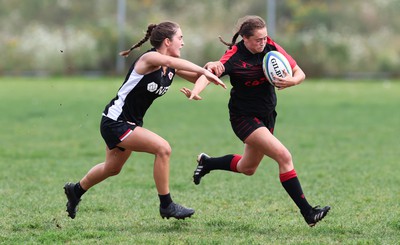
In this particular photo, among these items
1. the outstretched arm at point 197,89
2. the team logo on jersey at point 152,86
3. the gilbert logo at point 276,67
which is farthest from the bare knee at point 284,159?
the team logo on jersey at point 152,86

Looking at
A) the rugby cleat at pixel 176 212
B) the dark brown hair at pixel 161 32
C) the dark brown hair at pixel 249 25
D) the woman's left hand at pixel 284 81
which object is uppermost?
the dark brown hair at pixel 249 25

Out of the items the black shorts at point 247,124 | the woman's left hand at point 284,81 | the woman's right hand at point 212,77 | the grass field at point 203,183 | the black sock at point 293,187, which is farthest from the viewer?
the black shorts at point 247,124

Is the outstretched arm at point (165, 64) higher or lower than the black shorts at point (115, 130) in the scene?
higher

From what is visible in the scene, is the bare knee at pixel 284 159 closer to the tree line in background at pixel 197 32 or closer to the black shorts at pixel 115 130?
the black shorts at pixel 115 130

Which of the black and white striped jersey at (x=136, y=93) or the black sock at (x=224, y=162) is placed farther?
the black sock at (x=224, y=162)

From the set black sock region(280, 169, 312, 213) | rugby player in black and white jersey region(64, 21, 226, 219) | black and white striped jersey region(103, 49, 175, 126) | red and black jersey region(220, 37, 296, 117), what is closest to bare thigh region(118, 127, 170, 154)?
rugby player in black and white jersey region(64, 21, 226, 219)

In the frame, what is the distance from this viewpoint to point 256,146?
7.30 meters

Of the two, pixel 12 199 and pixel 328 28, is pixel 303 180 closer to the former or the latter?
pixel 12 199

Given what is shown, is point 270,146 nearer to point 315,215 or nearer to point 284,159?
point 284,159

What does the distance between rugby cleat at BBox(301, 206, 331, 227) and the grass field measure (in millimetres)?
98

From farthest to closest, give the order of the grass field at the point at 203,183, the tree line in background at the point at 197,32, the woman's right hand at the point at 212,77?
the tree line in background at the point at 197,32
the grass field at the point at 203,183
the woman's right hand at the point at 212,77

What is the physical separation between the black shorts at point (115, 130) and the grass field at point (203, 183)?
0.74m

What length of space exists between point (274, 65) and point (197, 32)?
37.2 meters

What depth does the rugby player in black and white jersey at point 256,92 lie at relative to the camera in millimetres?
7035
